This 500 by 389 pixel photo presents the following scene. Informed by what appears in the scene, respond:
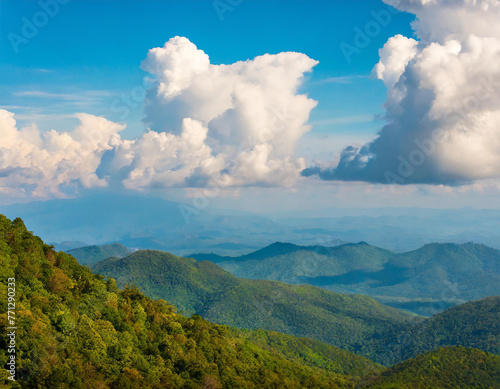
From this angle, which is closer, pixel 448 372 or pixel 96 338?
pixel 96 338

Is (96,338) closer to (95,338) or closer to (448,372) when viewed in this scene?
(95,338)

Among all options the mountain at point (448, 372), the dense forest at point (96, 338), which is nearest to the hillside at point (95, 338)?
the dense forest at point (96, 338)

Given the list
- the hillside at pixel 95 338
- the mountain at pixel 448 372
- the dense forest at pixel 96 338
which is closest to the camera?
the dense forest at pixel 96 338

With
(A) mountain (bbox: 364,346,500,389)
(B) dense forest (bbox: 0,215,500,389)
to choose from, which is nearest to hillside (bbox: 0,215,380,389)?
(B) dense forest (bbox: 0,215,500,389)

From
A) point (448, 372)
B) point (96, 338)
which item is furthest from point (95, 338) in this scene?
point (448, 372)

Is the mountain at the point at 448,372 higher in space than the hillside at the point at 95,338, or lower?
lower

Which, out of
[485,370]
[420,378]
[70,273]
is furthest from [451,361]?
[70,273]

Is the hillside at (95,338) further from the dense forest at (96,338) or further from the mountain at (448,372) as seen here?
the mountain at (448,372)
